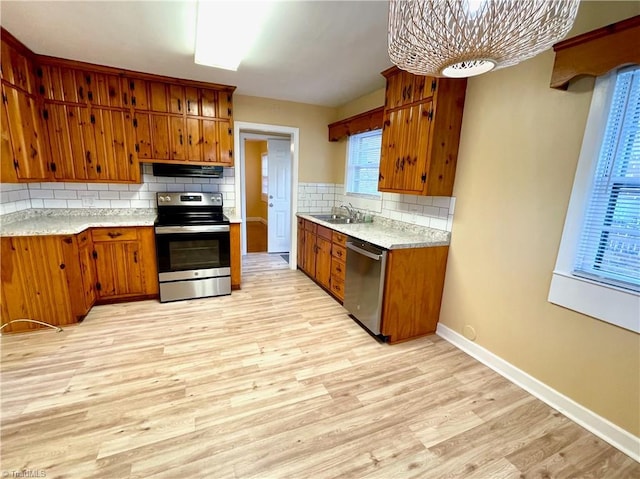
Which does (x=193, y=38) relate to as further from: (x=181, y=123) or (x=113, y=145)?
(x=113, y=145)

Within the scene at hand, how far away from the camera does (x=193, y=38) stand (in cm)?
237

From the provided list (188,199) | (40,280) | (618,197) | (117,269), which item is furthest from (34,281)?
(618,197)

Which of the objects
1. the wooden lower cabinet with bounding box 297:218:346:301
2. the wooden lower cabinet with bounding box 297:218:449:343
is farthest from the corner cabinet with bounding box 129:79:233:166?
the wooden lower cabinet with bounding box 297:218:449:343

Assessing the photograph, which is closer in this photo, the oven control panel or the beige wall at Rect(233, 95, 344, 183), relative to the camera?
the oven control panel

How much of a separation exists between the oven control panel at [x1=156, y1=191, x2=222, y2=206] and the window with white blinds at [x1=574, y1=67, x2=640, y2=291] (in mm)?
3711

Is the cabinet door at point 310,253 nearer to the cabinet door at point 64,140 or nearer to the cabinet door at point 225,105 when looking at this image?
the cabinet door at point 225,105

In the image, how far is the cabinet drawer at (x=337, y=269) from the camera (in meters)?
3.32

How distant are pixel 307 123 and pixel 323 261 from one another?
2178 mm

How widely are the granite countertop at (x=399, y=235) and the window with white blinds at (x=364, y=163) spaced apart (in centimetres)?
62

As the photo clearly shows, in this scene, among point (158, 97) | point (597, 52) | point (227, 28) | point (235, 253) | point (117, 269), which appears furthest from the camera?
point (235, 253)

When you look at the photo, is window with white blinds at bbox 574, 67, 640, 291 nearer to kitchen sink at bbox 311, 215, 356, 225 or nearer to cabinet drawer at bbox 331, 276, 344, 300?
cabinet drawer at bbox 331, 276, 344, 300

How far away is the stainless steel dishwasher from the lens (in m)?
2.57

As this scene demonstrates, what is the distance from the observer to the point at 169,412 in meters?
1.79

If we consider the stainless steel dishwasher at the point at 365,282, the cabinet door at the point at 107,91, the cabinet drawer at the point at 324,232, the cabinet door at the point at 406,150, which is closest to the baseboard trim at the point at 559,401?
the stainless steel dishwasher at the point at 365,282
